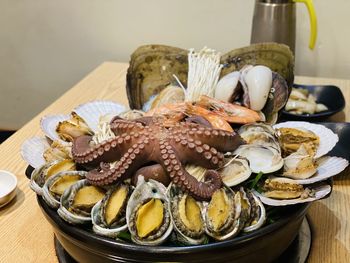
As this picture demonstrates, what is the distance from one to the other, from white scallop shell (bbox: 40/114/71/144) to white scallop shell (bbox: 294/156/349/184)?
1.43 ft

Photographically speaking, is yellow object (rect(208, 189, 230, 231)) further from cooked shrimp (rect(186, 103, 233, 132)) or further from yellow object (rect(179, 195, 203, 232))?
cooked shrimp (rect(186, 103, 233, 132))

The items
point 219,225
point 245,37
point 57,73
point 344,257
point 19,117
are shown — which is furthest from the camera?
point 19,117

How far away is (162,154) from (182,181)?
52 mm

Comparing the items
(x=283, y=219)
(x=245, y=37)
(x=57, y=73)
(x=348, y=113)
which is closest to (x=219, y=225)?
(x=283, y=219)

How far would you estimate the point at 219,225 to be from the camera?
64 centimetres

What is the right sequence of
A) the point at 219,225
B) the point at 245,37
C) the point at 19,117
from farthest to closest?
the point at 19,117 → the point at 245,37 → the point at 219,225

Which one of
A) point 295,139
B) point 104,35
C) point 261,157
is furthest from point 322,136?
point 104,35

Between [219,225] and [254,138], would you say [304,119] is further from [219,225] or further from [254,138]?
[219,225]

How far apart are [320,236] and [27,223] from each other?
0.55 metres

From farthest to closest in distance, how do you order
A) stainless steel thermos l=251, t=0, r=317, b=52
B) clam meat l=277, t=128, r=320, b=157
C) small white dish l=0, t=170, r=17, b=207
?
stainless steel thermos l=251, t=0, r=317, b=52 → small white dish l=0, t=170, r=17, b=207 → clam meat l=277, t=128, r=320, b=157

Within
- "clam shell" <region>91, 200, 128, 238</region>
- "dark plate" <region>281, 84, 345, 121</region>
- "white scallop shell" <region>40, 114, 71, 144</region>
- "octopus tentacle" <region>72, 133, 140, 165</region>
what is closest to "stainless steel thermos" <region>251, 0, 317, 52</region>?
"dark plate" <region>281, 84, 345, 121</region>

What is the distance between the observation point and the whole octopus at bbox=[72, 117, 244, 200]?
0.68 metres

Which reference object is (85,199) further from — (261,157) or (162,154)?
(261,157)

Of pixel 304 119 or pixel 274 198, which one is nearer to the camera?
pixel 274 198
